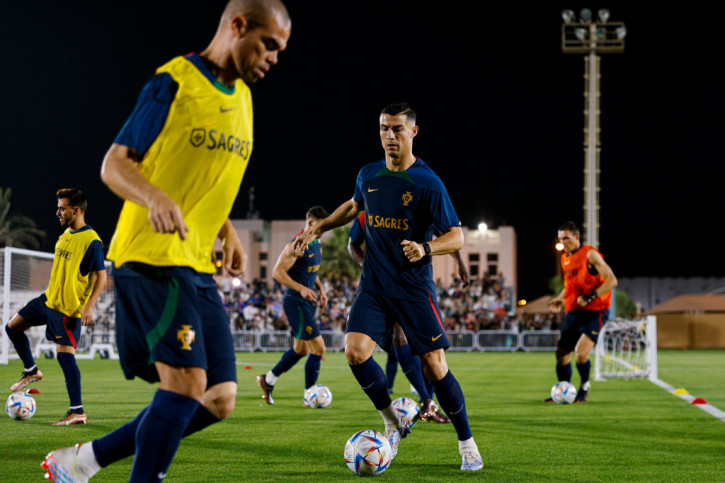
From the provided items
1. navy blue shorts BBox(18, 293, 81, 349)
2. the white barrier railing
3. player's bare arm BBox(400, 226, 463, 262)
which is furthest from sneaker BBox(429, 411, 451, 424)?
the white barrier railing

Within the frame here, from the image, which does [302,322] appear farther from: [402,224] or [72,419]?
[402,224]

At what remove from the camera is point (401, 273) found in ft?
19.1

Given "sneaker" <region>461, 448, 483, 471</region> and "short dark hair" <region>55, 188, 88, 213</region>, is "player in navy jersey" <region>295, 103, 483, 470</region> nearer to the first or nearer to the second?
"sneaker" <region>461, 448, 483, 471</region>

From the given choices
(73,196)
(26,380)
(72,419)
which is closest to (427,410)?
(72,419)

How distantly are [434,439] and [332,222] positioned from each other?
7.84 feet

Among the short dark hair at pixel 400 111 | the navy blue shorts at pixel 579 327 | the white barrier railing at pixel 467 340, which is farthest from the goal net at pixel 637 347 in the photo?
the white barrier railing at pixel 467 340

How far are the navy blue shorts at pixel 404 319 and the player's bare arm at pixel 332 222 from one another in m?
0.61

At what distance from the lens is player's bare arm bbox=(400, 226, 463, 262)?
5.33 meters

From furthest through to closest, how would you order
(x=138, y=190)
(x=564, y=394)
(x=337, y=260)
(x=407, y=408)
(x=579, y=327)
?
(x=337, y=260), (x=579, y=327), (x=564, y=394), (x=407, y=408), (x=138, y=190)

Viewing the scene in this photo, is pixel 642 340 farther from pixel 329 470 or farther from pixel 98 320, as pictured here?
pixel 98 320

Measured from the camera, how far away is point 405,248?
17.5ft

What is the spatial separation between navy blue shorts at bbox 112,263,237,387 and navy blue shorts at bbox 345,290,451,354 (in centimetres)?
239

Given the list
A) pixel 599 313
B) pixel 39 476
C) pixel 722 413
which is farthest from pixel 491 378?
pixel 39 476

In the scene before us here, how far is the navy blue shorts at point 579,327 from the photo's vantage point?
1152 cm
